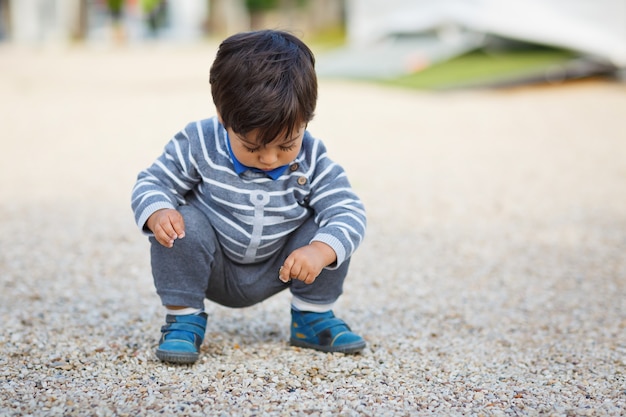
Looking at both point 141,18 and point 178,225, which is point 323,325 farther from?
point 141,18

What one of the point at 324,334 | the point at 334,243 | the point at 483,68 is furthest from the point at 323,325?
the point at 483,68

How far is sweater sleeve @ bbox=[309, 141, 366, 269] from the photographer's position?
2.12 metres

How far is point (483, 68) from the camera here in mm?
9680

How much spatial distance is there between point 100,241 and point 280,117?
6.50 ft

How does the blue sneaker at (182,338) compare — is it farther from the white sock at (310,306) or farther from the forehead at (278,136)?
the forehead at (278,136)

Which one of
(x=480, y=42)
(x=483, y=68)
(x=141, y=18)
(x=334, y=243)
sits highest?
(x=141, y=18)

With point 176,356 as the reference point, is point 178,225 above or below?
above

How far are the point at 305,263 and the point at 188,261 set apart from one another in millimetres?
349

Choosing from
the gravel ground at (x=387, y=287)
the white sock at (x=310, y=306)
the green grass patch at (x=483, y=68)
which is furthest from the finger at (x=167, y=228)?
the green grass patch at (x=483, y=68)

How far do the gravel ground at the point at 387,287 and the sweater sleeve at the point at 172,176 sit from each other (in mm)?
463

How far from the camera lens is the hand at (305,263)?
199 cm

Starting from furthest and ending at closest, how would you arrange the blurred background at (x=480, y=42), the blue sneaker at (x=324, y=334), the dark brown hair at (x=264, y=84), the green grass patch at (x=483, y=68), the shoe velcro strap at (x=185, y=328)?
1. the blurred background at (x=480, y=42)
2. the green grass patch at (x=483, y=68)
3. the blue sneaker at (x=324, y=334)
4. the shoe velcro strap at (x=185, y=328)
5. the dark brown hair at (x=264, y=84)

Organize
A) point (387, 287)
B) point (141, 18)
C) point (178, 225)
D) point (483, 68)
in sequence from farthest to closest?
1. point (141, 18)
2. point (483, 68)
3. point (387, 287)
4. point (178, 225)

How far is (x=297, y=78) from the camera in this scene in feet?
6.53
